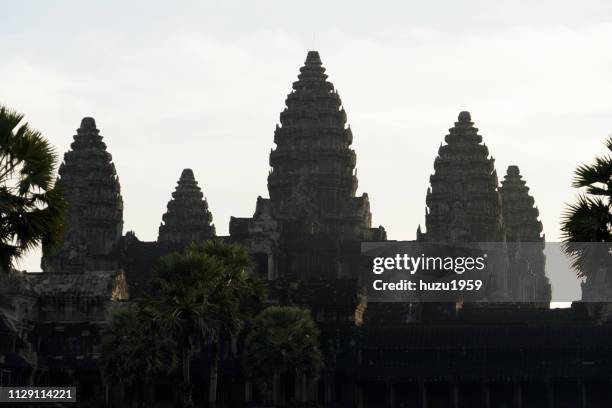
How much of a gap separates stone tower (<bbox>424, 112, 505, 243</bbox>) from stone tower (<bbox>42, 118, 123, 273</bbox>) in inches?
1384

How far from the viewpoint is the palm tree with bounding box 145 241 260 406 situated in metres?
80.6

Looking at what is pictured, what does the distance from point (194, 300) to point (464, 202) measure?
381 feet

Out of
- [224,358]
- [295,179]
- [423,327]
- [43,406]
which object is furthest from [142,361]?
[295,179]

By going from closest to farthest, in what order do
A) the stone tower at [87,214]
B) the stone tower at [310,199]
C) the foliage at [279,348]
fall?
1. the foliage at [279,348]
2. the stone tower at [310,199]
3. the stone tower at [87,214]

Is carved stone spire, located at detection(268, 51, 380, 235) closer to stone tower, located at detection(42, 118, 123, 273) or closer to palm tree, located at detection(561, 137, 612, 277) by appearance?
stone tower, located at detection(42, 118, 123, 273)

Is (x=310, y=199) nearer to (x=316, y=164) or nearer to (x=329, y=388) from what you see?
(x=316, y=164)

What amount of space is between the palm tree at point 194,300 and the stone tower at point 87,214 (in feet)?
338

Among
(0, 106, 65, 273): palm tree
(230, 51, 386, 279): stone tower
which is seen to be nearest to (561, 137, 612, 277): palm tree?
(0, 106, 65, 273): palm tree

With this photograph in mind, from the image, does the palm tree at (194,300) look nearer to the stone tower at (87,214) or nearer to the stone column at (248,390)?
the stone column at (248,390)

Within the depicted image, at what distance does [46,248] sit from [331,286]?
292 feet

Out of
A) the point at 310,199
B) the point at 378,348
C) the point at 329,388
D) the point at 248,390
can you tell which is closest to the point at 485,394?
the point at 378,348

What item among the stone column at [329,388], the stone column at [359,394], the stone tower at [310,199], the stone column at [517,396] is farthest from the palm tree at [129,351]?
the stone tower at [310,199]

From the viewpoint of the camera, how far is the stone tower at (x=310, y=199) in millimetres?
174125

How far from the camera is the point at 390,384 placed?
14200 cm
